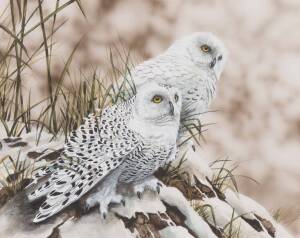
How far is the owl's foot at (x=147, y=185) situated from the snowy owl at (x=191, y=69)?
0.48 feet

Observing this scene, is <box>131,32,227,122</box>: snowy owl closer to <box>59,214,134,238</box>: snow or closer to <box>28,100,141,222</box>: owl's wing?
<box>28,100,141,222</box>: owl's wing

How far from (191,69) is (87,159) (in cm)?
32

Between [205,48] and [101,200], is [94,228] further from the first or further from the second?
[205,48]

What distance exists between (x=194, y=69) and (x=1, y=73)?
376 mm

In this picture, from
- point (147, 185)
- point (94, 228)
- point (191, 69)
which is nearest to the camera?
point (94, 228)

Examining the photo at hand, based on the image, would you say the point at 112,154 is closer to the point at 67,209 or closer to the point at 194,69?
the point at 67,209

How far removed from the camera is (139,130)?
104 centimetres

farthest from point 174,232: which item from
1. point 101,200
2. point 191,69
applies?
point 191,69

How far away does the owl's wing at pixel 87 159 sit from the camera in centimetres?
98

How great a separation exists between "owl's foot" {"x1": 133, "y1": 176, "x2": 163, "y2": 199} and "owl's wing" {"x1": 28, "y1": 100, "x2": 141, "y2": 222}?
10 cm

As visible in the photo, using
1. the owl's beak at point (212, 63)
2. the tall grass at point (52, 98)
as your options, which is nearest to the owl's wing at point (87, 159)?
the tall grass at point (52, 98)

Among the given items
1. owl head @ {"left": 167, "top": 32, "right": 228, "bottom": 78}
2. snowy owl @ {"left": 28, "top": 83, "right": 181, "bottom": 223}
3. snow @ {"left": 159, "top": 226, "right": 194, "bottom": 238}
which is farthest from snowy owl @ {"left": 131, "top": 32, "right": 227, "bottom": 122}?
snow @ {"left": 159, "top": 226, "right": 194, "bottom": 238}

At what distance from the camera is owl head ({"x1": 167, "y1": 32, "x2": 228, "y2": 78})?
124 cm

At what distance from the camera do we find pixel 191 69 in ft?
3.99
